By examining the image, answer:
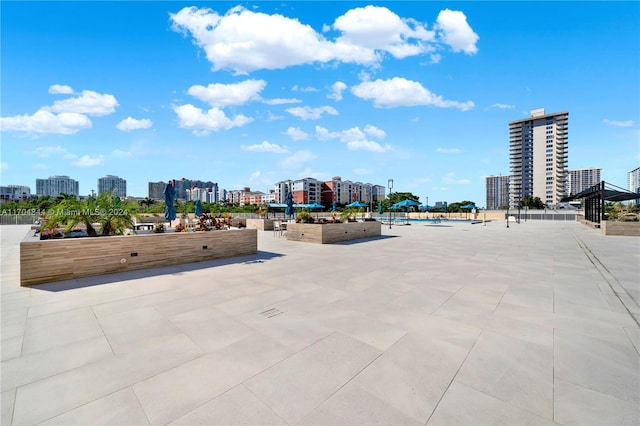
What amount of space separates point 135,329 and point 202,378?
176 cm

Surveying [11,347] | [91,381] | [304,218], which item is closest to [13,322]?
[11,347]

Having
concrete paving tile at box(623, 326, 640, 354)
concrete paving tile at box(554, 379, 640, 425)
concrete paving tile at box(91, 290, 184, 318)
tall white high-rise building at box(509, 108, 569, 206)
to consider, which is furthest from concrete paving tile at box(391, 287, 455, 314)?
tall white high-rise building at box(509, 108, 569, 206)

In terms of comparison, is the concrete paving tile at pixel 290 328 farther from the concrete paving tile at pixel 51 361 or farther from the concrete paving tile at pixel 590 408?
the concrete paving tile at pixel 590 408

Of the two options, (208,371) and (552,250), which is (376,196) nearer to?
(552,250)

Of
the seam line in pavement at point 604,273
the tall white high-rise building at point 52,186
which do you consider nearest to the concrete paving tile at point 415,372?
the seam line in pavement at point 604,273

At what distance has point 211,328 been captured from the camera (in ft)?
12.8

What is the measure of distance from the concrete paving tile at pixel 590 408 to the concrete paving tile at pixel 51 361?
4359 mm

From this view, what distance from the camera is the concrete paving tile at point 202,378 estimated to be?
7.79 ft

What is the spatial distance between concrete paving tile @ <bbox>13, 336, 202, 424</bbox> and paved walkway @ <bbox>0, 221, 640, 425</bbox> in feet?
0.05

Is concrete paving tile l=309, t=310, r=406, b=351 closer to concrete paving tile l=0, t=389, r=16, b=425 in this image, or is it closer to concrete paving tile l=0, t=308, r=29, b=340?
concrete paving tile l=0, t=389, r=16, b=425

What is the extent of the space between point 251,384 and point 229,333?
4.03ft

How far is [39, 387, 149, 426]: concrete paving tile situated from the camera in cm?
220

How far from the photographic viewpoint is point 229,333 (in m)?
3.76

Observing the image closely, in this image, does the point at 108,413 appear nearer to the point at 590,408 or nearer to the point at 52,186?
the point at 590,408
